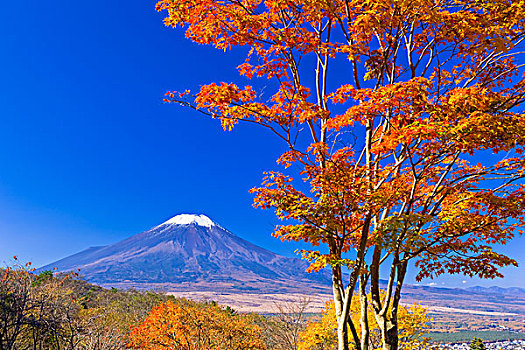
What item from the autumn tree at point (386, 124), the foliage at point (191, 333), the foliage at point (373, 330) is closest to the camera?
the autumn tree at point (386, 124)

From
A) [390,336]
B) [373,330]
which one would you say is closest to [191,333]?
[373,330]

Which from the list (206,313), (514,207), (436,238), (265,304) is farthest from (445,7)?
(265,304)

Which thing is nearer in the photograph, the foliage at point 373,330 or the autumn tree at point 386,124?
the autumn tree at point 386,124

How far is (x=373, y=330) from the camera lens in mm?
13383

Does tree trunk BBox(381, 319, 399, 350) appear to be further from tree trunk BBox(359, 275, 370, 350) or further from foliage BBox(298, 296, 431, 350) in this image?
foliage BBox(298, 296, 431, 350)

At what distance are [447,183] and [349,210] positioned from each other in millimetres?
2442

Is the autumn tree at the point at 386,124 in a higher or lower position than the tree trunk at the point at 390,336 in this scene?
higher

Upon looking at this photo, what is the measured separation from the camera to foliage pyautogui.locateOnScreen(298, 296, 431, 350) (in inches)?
497

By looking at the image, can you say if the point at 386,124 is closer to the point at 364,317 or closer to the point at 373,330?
the point at 364,317

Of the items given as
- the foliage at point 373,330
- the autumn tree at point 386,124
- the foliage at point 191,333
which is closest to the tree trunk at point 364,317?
the autumn tree at point 386,124

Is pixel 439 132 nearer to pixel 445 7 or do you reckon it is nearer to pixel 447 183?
pixel 447 183

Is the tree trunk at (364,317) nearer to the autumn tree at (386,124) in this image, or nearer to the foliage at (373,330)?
the autumn tree at (386,124)

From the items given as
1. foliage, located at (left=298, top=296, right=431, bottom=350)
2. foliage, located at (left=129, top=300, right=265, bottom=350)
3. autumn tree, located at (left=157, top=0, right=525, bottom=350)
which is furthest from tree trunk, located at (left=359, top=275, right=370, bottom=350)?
foliage, located at (left=129, top=300, right=265, bottom=350)

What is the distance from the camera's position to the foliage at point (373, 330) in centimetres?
1263
